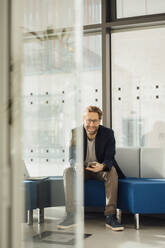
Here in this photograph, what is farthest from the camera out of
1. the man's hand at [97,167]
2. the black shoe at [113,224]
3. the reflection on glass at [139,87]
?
the reflection on glass at [139,87]

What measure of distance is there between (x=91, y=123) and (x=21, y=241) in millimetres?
2778

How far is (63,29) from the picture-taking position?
46.2 inches

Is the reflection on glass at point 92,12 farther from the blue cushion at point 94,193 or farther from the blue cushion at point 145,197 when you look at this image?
the blue cushion at point 145,197

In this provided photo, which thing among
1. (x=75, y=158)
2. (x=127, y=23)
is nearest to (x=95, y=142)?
(x=127, y=23)

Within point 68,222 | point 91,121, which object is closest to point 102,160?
point 91,121

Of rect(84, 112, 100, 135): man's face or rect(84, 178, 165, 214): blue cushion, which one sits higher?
rect(84, 112, 100, 135): man's face

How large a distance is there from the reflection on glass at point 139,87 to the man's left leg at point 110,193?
1015 millimetres

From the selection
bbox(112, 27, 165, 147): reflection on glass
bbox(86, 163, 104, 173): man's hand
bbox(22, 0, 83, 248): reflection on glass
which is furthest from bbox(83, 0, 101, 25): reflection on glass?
bbox(22, 0, 83, 248): reflection on glass

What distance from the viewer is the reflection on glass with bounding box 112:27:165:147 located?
14.8 feet

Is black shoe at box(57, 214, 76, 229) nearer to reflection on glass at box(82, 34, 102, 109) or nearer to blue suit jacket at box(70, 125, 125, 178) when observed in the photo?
blue suit jacket at box(70, 125, 125, 178)

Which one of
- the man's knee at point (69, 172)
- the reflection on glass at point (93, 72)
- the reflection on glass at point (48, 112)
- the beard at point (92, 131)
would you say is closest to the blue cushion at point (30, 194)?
the reflection on glass at point (48, 112)

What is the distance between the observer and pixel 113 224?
3.42 metres

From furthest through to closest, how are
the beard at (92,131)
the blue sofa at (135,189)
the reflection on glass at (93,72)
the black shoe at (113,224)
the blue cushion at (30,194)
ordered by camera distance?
the reflection on glass at (93,72) → the beard at (92,131) → the blue sofa at (135,189) → the black shoe at (113,224) → the blue cushion at (30,194)

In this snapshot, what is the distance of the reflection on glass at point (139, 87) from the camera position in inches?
177
